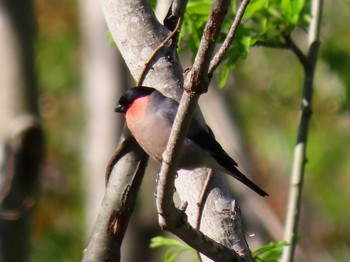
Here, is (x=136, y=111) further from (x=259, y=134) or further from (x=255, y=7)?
(x=259, y=134)

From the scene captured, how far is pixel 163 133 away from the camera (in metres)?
4.11

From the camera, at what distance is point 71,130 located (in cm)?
1573

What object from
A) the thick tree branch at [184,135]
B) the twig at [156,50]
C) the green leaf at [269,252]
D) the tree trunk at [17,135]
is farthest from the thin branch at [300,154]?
the tree trunk at [17,135]

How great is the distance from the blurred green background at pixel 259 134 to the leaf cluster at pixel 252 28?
373 cm

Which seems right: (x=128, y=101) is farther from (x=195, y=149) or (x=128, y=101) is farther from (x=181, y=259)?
(x=181, y=259)

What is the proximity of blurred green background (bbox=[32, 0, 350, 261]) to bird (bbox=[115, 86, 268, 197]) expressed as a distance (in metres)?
4.60

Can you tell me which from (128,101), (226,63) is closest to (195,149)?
(128,101)

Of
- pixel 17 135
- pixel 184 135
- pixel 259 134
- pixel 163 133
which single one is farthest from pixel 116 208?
pixel 259 134

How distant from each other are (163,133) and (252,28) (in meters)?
1.12

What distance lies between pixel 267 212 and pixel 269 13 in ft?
14.1

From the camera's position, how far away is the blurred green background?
10.9 metres

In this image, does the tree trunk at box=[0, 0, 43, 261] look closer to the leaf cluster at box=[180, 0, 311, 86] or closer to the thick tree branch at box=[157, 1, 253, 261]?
the leaf cluster at box=[180, 0, 311, 86]

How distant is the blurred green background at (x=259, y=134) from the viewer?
10.9 metres

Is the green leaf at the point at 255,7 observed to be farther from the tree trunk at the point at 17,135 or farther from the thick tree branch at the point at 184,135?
the tree trunk at the point at 17,135
